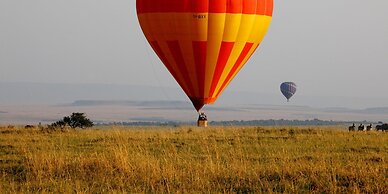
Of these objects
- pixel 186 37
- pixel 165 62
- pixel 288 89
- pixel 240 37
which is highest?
pixel 288 89

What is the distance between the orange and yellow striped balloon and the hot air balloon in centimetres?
4833

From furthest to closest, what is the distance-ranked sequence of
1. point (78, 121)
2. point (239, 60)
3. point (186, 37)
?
point (78, 121) < point (239, 60) < point (186, 37)

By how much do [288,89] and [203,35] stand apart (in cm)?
5174

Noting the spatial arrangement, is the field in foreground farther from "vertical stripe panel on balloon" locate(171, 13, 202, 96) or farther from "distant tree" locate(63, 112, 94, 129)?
"distant tree" locate(63, 112, 94, 129)

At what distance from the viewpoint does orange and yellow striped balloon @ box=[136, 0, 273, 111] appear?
34875mm

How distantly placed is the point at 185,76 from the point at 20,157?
1687 cm

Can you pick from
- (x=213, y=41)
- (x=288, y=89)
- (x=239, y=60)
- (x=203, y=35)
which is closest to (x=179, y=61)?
(x=203, y=35)

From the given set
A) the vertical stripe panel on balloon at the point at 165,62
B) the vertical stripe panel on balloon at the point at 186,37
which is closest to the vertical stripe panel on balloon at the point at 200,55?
the vertical stripe panel on balloon at the point at 186,37

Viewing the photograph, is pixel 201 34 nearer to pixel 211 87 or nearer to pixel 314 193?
pixel 211 87

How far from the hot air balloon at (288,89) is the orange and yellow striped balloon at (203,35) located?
159 ft

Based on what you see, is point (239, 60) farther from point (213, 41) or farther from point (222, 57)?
point (213, 41)

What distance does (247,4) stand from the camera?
34875 mm

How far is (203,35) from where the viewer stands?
3553cm

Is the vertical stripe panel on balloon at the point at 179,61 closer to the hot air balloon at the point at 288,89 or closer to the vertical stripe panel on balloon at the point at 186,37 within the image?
the vertical stripe panel on balloon at the point at 186,37
